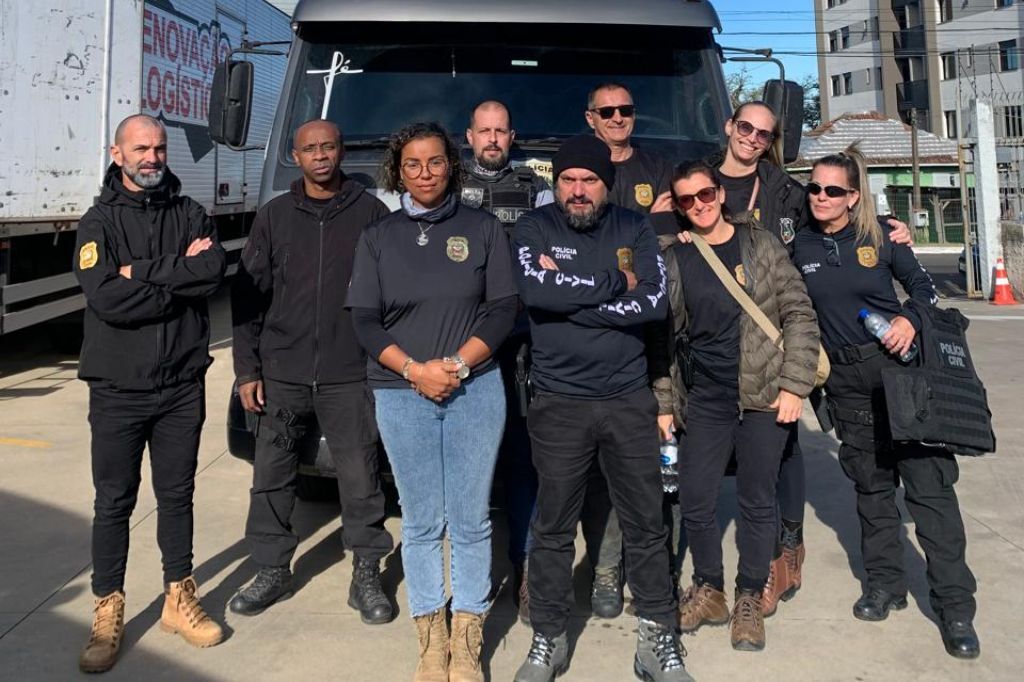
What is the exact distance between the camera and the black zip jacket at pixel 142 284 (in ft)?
11.4

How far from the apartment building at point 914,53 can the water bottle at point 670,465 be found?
41.0 m

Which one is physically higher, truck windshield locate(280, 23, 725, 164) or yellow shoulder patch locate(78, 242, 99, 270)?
truck windshield locate(280, 23, 725, 164)

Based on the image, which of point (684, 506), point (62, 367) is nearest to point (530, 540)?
point (684, 506)

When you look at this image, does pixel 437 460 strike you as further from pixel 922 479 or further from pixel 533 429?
pixel 922 479

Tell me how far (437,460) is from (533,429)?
35 cm

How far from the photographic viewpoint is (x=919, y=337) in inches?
149

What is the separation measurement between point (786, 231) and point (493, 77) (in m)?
1.69

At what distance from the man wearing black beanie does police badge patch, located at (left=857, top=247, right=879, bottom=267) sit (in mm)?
866

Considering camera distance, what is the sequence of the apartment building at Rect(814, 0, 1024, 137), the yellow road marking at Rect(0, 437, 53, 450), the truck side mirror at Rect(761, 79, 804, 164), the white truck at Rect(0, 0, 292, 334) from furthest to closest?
the apartment building at Rect(814, 0, 1024, 137) → the white truck at Rect(0, 0, 292, 334) → the yellow road marking at Rect(0, 437, 53, 450) → the truck side mirror at Rect(761, 79, 804, 164)

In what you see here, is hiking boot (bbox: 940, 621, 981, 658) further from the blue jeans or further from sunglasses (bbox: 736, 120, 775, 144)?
sunglasses (bbox: 736, 120, 775, 144)

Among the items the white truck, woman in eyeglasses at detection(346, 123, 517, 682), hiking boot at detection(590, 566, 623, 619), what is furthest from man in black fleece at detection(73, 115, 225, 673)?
the white truck

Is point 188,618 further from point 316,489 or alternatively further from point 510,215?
point 510,215

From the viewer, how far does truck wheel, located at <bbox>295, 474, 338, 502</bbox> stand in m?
5.29

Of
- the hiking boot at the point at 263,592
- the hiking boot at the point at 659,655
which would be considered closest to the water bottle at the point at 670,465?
the hiking boot at the point at 659,655
